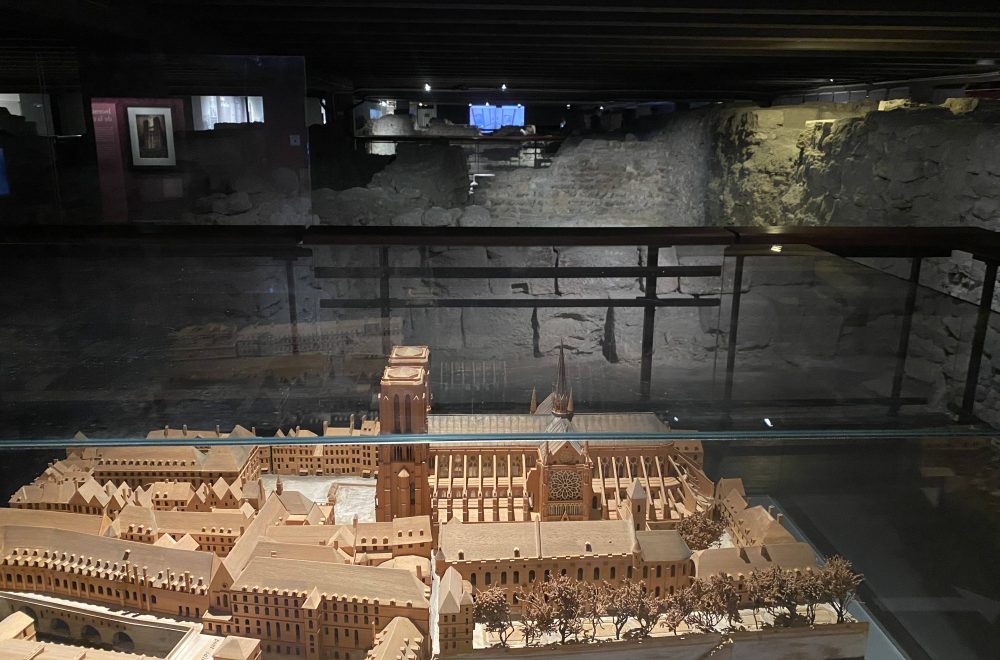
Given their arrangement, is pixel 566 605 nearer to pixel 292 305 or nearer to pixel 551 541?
pixel 551 541

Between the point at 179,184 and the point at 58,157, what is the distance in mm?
316

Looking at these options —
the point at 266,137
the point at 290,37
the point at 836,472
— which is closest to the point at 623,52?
the point at 290,37

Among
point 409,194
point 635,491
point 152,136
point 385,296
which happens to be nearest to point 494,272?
point 385,296

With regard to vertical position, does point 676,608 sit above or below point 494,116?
below

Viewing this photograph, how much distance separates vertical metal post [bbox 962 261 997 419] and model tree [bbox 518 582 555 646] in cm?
82

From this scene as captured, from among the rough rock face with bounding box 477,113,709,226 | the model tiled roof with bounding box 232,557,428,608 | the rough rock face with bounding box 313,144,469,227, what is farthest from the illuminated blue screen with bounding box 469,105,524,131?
the model tiled roof with bounding box 232,557,428,608

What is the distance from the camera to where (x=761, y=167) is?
165 inches

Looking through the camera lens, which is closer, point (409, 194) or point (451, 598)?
point (451, 598)

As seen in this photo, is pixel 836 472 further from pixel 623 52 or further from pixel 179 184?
pixel 179 184

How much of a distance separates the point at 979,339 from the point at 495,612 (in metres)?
1.28

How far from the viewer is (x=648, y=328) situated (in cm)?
162

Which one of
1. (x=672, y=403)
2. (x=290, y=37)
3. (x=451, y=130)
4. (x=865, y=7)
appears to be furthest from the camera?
(x=451, y=130)

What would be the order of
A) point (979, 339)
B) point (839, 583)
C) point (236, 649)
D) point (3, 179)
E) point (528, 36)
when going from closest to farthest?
point (236, 649) → point (839, 583) → point (979, 339) → point (528, 36) → point (3, 179)

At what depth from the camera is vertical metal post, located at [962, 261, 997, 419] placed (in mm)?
1334
